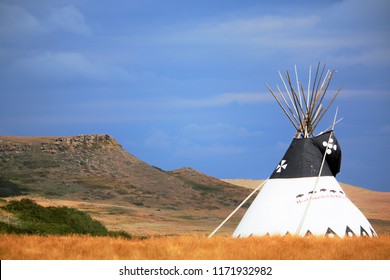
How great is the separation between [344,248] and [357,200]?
5323 centimetres

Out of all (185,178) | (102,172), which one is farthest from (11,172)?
(185,178)

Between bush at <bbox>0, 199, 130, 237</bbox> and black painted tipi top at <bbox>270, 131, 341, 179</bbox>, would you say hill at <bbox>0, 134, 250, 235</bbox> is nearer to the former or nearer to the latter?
bush at <bbox>0, 199, 130, 237</bbox>

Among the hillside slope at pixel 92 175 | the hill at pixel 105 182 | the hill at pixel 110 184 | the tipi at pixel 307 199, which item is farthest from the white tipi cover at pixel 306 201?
the hillside slope at pixel 92 175

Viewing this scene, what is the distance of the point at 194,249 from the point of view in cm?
1030

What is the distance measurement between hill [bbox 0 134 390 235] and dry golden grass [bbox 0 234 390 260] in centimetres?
2274

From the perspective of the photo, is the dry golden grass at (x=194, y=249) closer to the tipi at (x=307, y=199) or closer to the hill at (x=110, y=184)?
the tipi at (x=307, y=199)

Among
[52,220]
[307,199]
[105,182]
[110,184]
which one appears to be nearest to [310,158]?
[307,199]

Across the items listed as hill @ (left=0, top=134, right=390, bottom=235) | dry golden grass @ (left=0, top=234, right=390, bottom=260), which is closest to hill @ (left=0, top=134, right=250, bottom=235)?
hill @ (left=0, top=134, right=390, bottom=235)

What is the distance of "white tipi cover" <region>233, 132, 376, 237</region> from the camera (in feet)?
43.4

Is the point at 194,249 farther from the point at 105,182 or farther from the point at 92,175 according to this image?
the point at 92,175

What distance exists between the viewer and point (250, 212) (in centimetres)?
1398

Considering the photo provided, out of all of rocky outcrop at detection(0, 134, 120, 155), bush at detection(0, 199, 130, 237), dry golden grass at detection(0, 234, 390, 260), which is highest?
rocky outcrop at detection(0, 134, 120, 155)

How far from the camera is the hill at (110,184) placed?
40.0m
